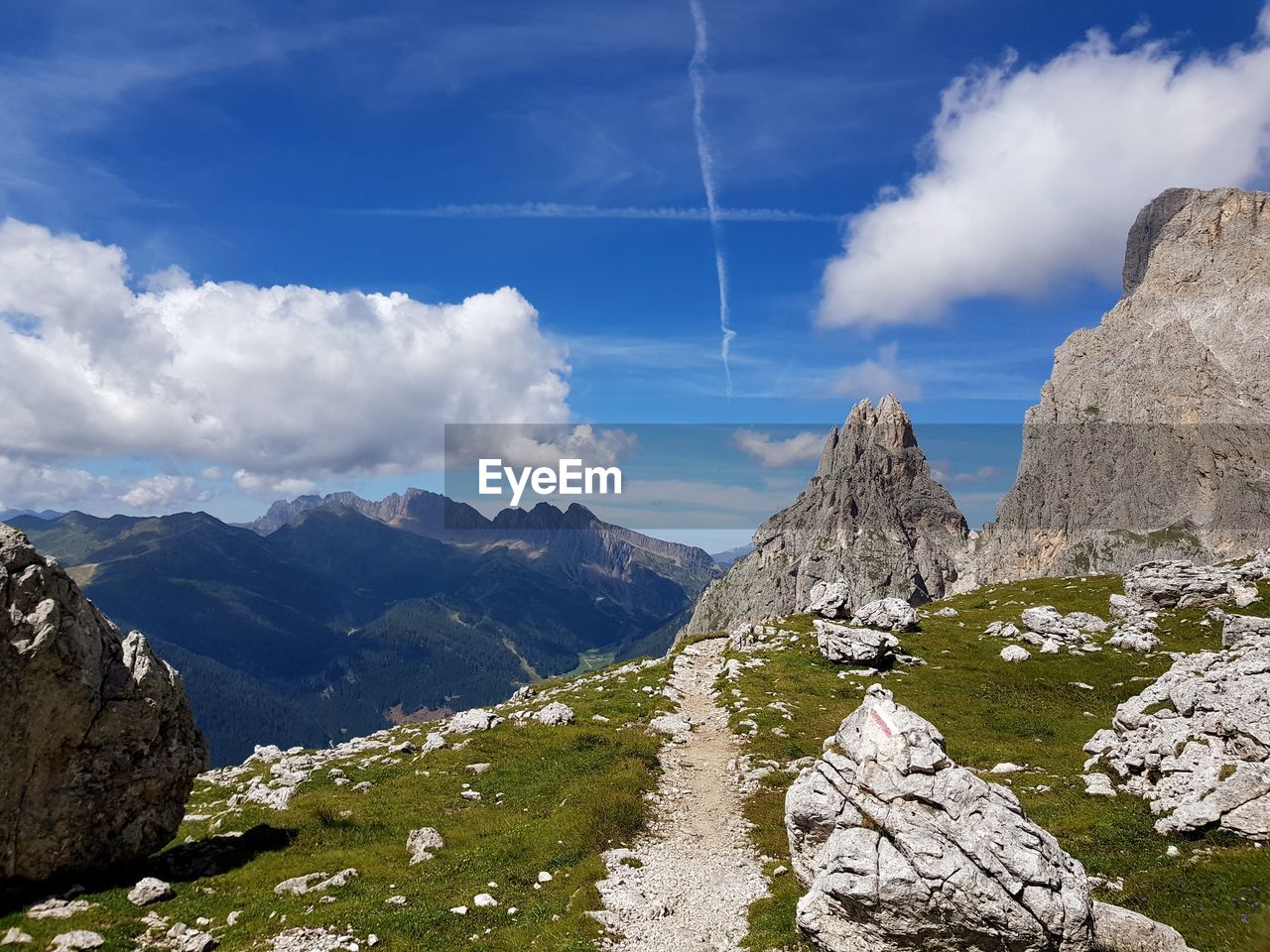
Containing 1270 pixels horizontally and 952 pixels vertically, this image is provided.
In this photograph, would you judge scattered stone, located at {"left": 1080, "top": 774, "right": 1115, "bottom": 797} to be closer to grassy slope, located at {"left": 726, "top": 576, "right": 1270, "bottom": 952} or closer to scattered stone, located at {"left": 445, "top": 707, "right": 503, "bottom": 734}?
grassy slope, located at {"left": 726, "top": 576, "right": 1270, "bottom": 952}

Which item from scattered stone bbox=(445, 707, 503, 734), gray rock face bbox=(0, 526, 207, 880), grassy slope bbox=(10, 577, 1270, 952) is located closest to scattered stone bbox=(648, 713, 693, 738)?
grassy slope bbox=(10, 577, 1270, 952)

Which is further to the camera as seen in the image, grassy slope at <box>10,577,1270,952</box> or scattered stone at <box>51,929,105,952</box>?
grassy slope at <box>10,577,1270,952</box>

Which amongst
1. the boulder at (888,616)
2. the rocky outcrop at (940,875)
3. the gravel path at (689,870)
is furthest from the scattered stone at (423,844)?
the boulder at (888,616)

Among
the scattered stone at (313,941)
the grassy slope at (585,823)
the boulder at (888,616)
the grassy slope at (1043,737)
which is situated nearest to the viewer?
the grassy slope at (1043,737)

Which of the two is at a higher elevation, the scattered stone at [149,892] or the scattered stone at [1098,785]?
the scattered stone at [1098,785]

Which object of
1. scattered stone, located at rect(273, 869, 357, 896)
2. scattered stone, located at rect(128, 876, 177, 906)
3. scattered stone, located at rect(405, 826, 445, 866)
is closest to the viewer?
scattered stone, located at rect(128, 876, 177, 906)

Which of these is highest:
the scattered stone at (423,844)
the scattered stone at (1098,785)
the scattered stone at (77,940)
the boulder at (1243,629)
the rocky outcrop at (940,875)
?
the boulder at (1243,629)

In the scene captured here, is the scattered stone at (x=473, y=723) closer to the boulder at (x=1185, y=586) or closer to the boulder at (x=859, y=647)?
the boulder at (x=859, y=647)

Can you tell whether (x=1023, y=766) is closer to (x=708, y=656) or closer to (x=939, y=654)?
(x=939, y=654)

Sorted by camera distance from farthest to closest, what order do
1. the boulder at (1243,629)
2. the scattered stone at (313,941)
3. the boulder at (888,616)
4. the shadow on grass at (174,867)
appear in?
the boulder at (888,616) < the boulder at (1243,629) < the shadow on grass at (174,867) < the scattered stone at (313,941)
